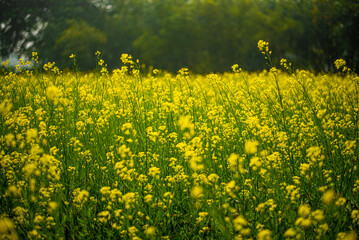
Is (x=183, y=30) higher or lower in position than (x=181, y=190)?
higher

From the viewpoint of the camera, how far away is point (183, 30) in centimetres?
1443

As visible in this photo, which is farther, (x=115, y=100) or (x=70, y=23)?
(x=70, y=23)

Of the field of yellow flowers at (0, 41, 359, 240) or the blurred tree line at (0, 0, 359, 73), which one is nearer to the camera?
the field of yellow flowers at (0, 41, 359, 240)

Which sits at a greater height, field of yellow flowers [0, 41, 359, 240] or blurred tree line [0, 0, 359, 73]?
blurred tree line [0, 0, 359, 73]

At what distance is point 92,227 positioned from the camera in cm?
A: 208

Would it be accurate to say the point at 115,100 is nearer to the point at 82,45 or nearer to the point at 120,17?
the point at 82,45

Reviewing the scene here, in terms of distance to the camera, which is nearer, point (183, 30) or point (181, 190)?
point (181, 190)

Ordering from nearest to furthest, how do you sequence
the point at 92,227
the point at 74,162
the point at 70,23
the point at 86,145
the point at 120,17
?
the point at 92,227
the point at 74,162
the point at 86,145
the point at 70,23
the point at 120,17

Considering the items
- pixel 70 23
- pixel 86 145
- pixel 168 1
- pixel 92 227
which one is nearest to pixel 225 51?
pixel 168 1

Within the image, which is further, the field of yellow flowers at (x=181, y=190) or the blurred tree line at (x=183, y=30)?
the blurred tree line at (x=183, y=30)

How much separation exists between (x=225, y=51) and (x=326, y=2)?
186 inches

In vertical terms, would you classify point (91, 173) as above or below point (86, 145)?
below

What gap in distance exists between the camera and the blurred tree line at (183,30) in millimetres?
12211

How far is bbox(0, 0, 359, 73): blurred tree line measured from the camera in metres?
12.2
